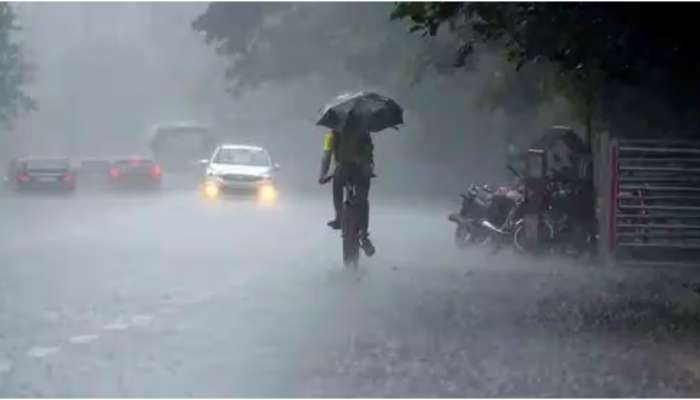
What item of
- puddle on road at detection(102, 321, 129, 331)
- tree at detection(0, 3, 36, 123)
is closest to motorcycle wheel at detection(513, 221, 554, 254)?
puddle on road at detection(102, 321, 129, 331)

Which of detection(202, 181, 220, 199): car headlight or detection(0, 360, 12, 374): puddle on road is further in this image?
detection(202, 181, 220, 199): car headlight

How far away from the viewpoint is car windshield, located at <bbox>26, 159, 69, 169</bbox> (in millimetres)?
44094

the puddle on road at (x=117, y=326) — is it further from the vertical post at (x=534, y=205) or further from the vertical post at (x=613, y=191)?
the vertical post at (x=534, y=205)

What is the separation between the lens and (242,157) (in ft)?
126

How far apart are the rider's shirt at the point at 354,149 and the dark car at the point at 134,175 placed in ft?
105

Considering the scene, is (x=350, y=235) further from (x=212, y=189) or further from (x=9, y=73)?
(x=9, y=73)

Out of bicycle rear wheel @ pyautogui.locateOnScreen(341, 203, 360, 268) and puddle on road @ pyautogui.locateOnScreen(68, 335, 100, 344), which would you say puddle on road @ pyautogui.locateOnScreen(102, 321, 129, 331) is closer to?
puddle on road @ pyautogui.locateOnScreen(68, 335, 100, 344)

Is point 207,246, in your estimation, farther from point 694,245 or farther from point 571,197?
point 694,245

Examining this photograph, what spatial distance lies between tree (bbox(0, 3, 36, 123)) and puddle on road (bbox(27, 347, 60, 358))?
42.2 meters

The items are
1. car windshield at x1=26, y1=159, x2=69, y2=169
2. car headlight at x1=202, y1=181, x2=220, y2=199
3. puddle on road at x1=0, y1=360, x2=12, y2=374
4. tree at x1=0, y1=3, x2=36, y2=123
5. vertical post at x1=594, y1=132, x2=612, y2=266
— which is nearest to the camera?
puddle on road at x1=0, y1=360, x2=12, y2=374

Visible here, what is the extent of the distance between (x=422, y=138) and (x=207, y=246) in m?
29.2

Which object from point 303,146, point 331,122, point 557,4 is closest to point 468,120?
point 303,146

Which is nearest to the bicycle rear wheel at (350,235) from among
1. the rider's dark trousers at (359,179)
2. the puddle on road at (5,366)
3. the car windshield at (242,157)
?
the rider's dark trousers at (359,179)

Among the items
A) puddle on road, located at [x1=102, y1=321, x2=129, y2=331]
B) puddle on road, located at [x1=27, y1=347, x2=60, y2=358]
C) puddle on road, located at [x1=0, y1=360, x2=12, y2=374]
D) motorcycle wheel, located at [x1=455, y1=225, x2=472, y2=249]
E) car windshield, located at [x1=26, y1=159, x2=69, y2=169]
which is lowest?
puddle on road, located at [x1=0, y1=360, x2=12, y2=374]
